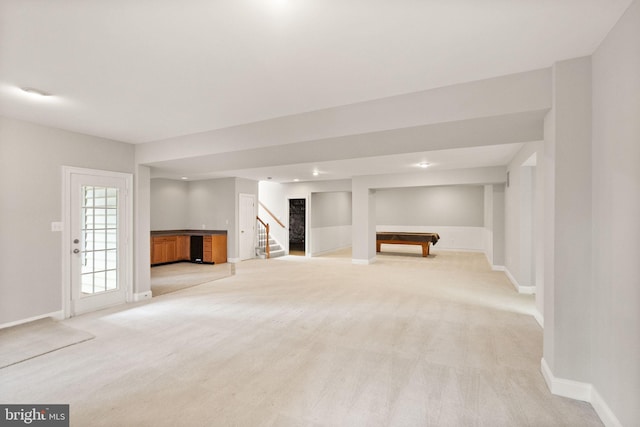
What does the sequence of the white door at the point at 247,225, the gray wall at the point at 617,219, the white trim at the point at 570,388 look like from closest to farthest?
1. the gray wall at the point at 617,219
2. the white trim at the point at 570,388
3. the white door at the point at 247,225

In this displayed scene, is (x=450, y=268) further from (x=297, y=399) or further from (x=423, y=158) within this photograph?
(x=297, y=399)

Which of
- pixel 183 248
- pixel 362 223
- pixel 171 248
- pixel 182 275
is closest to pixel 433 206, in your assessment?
pixel 362 223

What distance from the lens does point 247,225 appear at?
363 inches

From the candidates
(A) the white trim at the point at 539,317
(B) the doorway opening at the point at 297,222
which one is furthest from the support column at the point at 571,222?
(B) the doorway opening at the point at 297,222

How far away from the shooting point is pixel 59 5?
1.72 meters

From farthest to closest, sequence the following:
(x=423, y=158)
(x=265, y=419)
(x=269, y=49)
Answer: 1. (x=423, y=158)
2. (x=269, y=49)
3. (x=265, y=419)

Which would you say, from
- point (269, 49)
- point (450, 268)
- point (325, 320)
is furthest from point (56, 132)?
point (450, 268)

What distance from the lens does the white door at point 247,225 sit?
898 cm

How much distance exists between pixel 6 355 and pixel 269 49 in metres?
3.73

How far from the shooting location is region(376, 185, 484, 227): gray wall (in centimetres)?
1096

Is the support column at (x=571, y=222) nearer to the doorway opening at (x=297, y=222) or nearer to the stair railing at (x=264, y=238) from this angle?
the stair railing at (x=264, y=238)

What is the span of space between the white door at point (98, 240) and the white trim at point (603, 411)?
5586 millimetres

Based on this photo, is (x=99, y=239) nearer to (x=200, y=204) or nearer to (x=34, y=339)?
(x=34, y=339)

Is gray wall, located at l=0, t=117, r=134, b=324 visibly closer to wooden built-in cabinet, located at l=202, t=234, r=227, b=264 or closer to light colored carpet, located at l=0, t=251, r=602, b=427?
light colored carpet, located at l=0, t=251, r=602, b=427
